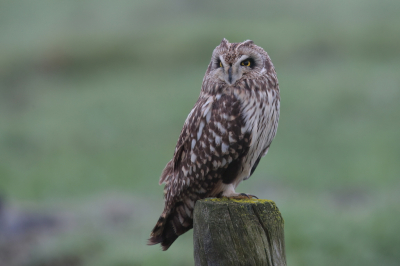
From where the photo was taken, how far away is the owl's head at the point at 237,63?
3.11 meters

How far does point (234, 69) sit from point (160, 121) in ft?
28.1

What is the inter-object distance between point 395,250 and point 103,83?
10.9 m

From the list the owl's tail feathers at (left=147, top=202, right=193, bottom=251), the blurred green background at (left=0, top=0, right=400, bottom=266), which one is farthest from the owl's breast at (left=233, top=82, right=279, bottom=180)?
the blurred green background at (left=0, top=0, right=400, bottom=266)

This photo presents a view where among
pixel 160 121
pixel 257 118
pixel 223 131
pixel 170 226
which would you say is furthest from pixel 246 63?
pixel 160 121

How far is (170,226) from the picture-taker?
10.9 ft

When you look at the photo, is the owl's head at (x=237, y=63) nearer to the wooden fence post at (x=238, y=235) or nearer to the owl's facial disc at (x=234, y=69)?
the owl's facial disc at (x=234, y=69)

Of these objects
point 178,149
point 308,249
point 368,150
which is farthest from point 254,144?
point 368,150

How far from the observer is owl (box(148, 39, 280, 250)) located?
311cm

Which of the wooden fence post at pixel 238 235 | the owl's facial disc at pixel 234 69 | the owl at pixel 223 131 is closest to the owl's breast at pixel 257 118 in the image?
the owl at pixel 223 131

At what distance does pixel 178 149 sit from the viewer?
10.9 ft

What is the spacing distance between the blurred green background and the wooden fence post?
370 centimetres

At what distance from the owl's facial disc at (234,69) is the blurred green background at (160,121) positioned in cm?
347

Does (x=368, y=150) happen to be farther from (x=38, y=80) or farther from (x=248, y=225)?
(x=38, y=80)

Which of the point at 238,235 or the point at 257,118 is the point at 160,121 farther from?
the point at 238,235
